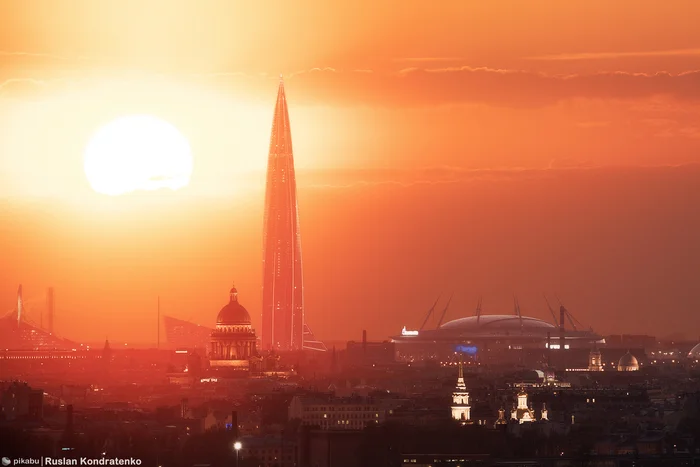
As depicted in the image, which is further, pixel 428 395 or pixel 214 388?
pixel 214 388

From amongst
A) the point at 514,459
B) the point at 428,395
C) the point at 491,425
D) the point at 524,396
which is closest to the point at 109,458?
the point at 514,459

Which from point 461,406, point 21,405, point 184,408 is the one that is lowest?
point 21,405

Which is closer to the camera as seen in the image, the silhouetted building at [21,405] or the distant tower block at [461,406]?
the silhouetted building at [21,405]

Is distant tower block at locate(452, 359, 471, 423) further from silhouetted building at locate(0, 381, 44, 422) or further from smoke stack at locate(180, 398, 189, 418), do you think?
silhouetted building at locate(0, 381, 44, 422)

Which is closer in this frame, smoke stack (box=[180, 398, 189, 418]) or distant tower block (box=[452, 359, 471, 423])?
smoke stack (box=[180, 398, 189, 418])

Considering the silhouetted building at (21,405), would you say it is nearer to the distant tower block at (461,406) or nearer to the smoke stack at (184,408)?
the smoke stack at (184,408)

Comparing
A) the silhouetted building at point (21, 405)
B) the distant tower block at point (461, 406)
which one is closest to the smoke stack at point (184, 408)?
the silhouetted building at point (21, 405)

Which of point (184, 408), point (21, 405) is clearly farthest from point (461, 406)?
point (21, 405)

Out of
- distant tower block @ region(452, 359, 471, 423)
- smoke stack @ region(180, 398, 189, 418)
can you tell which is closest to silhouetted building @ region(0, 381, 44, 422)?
smoke stack @ region(180, 398, 189, 418)

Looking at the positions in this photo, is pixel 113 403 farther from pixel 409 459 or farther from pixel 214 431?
pixel 409 459

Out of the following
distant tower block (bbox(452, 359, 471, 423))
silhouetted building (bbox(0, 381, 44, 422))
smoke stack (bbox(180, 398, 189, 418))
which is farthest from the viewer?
distant tower block (bbox(452, 359, 471, 423))

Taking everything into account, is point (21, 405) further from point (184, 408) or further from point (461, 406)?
point (461, 406)
